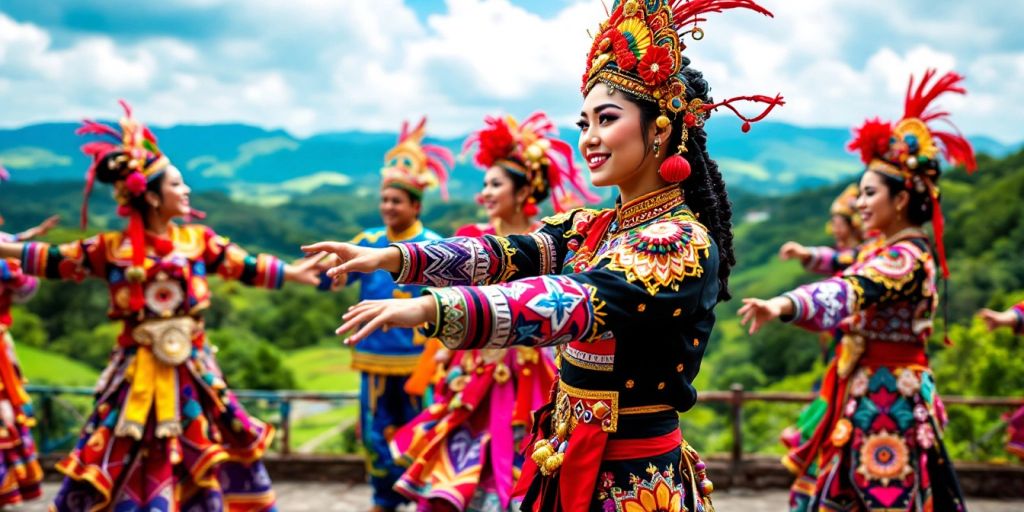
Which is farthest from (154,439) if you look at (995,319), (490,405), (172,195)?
(995,319)

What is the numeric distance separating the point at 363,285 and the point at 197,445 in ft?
4.71

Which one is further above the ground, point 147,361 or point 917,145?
point 917,145

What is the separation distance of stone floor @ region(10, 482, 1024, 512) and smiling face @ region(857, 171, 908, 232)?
259cm

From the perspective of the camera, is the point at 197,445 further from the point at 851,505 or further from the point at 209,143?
the point at 209,143

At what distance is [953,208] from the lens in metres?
15.1

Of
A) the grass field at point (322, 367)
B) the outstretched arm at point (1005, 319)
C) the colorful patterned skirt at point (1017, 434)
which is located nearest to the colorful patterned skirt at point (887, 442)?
the outstretched arm at point (1005, 319)

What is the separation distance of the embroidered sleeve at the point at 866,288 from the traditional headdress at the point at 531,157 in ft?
5.76

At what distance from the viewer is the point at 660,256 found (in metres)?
2.26

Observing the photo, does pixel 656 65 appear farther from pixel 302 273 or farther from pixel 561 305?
pixel 302 273

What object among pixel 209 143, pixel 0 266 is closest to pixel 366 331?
pixel 0 266

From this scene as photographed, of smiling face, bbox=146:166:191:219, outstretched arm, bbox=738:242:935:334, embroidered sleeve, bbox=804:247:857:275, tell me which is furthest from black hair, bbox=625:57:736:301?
embroidered sleeve, bbox=804:247:857:275

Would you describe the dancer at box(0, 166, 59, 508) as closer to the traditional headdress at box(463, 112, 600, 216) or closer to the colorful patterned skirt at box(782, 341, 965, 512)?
the traditional headdress at box(463, 112, 600, 216)

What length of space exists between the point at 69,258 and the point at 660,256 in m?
3.95

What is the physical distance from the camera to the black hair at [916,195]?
15.5 feet
